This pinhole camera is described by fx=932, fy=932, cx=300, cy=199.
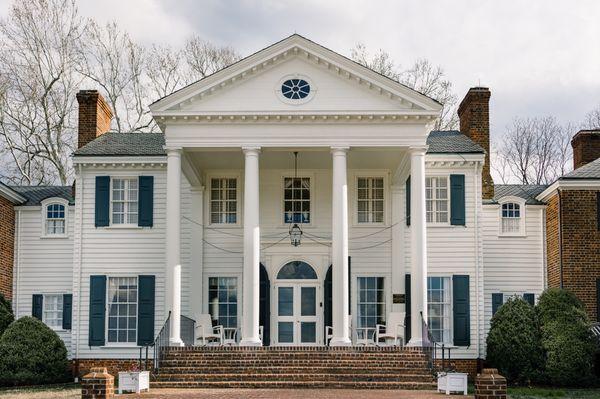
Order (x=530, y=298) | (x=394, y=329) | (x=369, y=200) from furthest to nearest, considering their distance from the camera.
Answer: (x=530, y=298)
(x=369, y=200)
(x=394, y=329)

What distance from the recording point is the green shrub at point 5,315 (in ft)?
87.8

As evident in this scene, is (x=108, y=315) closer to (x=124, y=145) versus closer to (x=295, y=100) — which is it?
(x=124, y=145)

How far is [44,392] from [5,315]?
4953mm

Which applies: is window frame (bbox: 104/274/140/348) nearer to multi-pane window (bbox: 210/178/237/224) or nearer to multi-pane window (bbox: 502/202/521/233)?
multi-pane window (bbox: 210/178/237/224)

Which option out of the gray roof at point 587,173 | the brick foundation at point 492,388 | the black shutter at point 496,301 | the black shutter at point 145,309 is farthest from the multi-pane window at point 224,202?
the brick foundation at point 492,388

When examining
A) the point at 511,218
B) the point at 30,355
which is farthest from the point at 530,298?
the point at 30,355

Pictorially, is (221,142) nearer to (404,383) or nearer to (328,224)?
(328,224)

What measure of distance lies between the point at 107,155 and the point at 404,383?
11.6 m

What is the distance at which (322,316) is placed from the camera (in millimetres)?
27422

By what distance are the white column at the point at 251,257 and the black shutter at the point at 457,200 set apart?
643 centimetres

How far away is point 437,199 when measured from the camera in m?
27.7

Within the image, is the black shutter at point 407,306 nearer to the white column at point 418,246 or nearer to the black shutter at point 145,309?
the white column at point 418,246

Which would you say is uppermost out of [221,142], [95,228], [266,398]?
[221,142]

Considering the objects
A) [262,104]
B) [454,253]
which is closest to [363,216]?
[454,253]
